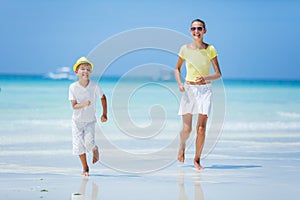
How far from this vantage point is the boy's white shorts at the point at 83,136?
6469mm

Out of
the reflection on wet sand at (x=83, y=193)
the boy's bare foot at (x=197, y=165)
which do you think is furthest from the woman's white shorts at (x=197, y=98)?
the reflection on wet sand at (x=83, y=193)

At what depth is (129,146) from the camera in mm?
8547

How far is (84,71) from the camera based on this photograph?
6406 millimetres

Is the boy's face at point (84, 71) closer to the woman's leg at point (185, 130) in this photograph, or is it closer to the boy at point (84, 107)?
the boy at point (84, 107)

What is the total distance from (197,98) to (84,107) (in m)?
1.31

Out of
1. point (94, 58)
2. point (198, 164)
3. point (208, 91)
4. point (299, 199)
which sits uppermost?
point (94, 58)

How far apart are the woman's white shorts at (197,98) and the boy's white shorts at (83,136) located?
1170mm

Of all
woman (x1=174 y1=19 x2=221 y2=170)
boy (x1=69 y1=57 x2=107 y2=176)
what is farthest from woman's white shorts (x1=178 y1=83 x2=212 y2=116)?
boy (x1=69 y1=57 x2=107 y2=176)

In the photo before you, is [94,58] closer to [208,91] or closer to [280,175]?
[208,91]

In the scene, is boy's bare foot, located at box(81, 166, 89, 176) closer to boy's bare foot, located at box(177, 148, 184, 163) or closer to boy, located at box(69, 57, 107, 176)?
boy, located at box(69, 57, 107, 176)

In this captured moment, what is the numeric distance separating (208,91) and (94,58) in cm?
156

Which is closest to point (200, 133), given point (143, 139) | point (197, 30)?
point (197, 30)

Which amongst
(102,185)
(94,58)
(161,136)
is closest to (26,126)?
(161,136)

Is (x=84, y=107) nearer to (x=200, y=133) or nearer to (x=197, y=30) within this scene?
(x=200, y=133)
